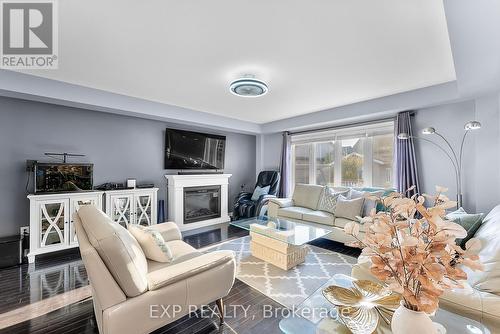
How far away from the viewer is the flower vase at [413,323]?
0.87m

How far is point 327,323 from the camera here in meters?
1.20

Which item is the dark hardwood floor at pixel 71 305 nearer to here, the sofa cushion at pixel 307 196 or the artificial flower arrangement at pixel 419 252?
the artificial flower arrangement at pixel 419 252

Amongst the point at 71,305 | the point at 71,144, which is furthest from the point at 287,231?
the point at 71,144

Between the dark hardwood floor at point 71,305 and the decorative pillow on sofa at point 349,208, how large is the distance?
2.03 metres

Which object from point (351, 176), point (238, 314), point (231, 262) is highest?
point (351, 176)

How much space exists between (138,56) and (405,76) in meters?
3.09

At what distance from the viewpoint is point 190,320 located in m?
1.83

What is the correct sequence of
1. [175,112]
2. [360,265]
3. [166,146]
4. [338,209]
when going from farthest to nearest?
1. [166,146]
2. [175,112]
3. [338,209]
4. [360,265]

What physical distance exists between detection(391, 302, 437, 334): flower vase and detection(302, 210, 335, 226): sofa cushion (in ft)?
9.12

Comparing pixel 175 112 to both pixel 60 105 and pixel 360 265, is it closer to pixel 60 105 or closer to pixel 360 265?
pixel 60 105

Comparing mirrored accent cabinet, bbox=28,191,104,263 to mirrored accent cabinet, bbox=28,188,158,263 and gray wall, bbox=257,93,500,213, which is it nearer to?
mirrored accent cabinet, bbox=28,188,158,263

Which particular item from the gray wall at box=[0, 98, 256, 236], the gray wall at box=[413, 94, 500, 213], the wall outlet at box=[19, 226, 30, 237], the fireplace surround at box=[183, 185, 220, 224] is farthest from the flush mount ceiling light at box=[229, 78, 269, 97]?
the wall outlet at box=[19, 226, 30, 237]

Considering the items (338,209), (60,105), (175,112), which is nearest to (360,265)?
(338,209)

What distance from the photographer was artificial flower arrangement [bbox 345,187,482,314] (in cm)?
80
